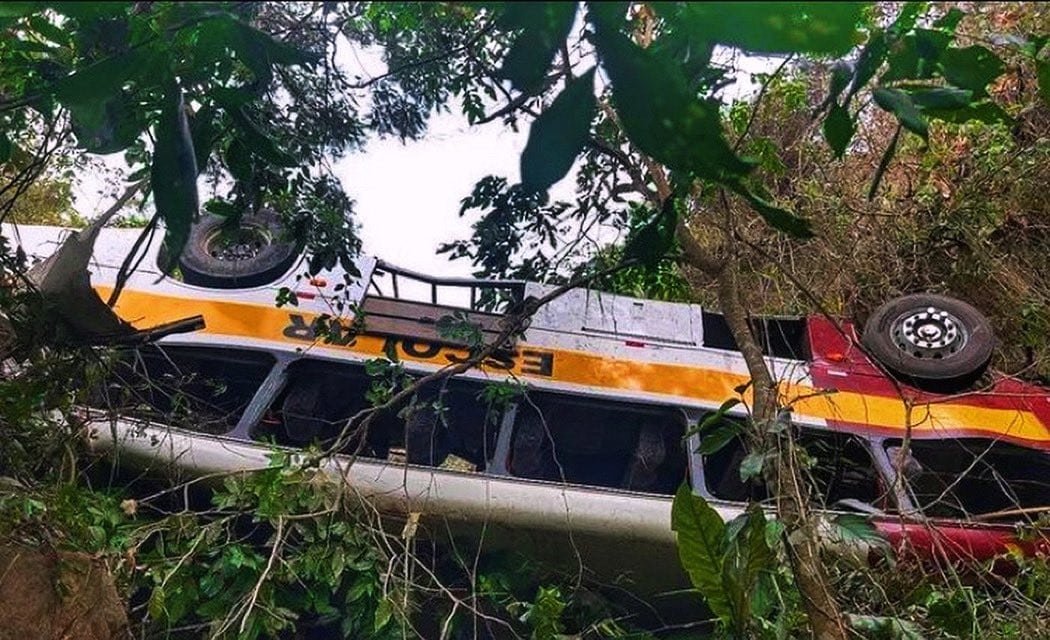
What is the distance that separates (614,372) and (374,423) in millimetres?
1069

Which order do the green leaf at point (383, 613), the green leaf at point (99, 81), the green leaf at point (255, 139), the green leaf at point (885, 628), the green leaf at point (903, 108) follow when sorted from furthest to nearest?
the green leaf at point (383, 613) → the green leaf at point (885, 628) → the green leaf at point (255, 139) → the green leaf at point (903, 108) → the green leaf at point (99, 81)

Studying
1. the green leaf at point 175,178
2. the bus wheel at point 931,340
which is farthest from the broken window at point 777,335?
the green leaf at point 175,178

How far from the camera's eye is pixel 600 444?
4410 millimetres

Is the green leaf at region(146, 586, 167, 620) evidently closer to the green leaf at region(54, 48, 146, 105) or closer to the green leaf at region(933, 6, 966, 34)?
the green leaf at region(54, 48, 146, 105)

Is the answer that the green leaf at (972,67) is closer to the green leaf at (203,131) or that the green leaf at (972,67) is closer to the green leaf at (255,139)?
the green leaf at (255,139)

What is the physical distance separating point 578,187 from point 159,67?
2.80 m

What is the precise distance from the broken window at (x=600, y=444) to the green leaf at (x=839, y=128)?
7.42 feet

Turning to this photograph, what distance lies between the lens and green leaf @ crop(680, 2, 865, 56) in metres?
0.81

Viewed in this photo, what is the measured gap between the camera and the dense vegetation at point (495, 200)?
1.17m

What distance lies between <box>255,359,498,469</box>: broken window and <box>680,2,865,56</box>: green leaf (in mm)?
3073

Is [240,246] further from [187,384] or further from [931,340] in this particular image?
[931,340]

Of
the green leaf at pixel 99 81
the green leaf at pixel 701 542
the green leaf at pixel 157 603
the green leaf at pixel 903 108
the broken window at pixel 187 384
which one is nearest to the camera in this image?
the green leaf at pixel 99 81

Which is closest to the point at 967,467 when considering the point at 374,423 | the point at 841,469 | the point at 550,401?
the point at 841,469

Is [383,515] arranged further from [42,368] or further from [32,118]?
[32,118]
